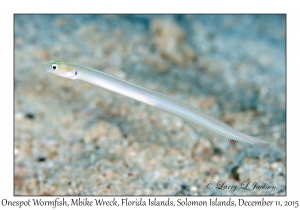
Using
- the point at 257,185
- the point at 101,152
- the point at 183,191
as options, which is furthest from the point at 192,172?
the point at 101,152

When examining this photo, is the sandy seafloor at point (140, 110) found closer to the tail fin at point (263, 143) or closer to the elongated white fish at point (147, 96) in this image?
the tail fin at point (263, 143)

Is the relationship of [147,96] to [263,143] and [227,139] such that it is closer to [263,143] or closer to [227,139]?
[227,139]

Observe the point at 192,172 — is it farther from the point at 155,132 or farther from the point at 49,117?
the point at 49,117

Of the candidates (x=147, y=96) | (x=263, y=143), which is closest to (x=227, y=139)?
(x=263, y=143)

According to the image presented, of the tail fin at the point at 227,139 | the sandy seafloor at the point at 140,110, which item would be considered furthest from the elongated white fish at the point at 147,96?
the sandy seafloor at the point at 140,110
